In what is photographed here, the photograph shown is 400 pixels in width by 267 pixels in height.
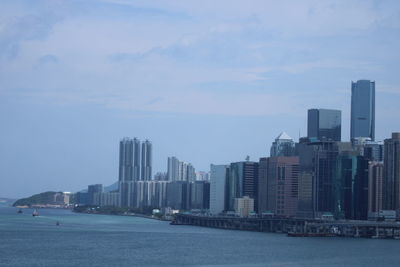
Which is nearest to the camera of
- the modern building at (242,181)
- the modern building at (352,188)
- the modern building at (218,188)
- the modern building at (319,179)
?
the modern building at (352,188)

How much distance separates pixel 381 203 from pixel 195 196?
70261mm

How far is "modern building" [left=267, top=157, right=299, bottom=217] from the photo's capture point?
142m

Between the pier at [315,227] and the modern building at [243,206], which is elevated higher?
the modern building at [243,206]

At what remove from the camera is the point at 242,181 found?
160 m

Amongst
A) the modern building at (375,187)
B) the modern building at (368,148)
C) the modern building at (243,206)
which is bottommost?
the modern building at (243,206)

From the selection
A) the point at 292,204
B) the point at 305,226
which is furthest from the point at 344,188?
the point at 305,226

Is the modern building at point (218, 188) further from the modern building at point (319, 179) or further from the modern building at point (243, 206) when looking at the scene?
the modern building at point (319, 179)

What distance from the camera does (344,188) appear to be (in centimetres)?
13125

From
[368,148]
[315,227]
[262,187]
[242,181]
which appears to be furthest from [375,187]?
[242,181]

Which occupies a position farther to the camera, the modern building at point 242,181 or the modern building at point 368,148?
the modern building at point 242,181

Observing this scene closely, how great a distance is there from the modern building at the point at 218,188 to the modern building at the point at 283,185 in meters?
19.9

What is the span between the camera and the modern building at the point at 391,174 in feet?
417

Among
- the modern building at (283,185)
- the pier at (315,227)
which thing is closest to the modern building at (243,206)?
the modern building at (283,185)

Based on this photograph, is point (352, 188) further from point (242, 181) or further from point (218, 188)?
point (218, 188)
